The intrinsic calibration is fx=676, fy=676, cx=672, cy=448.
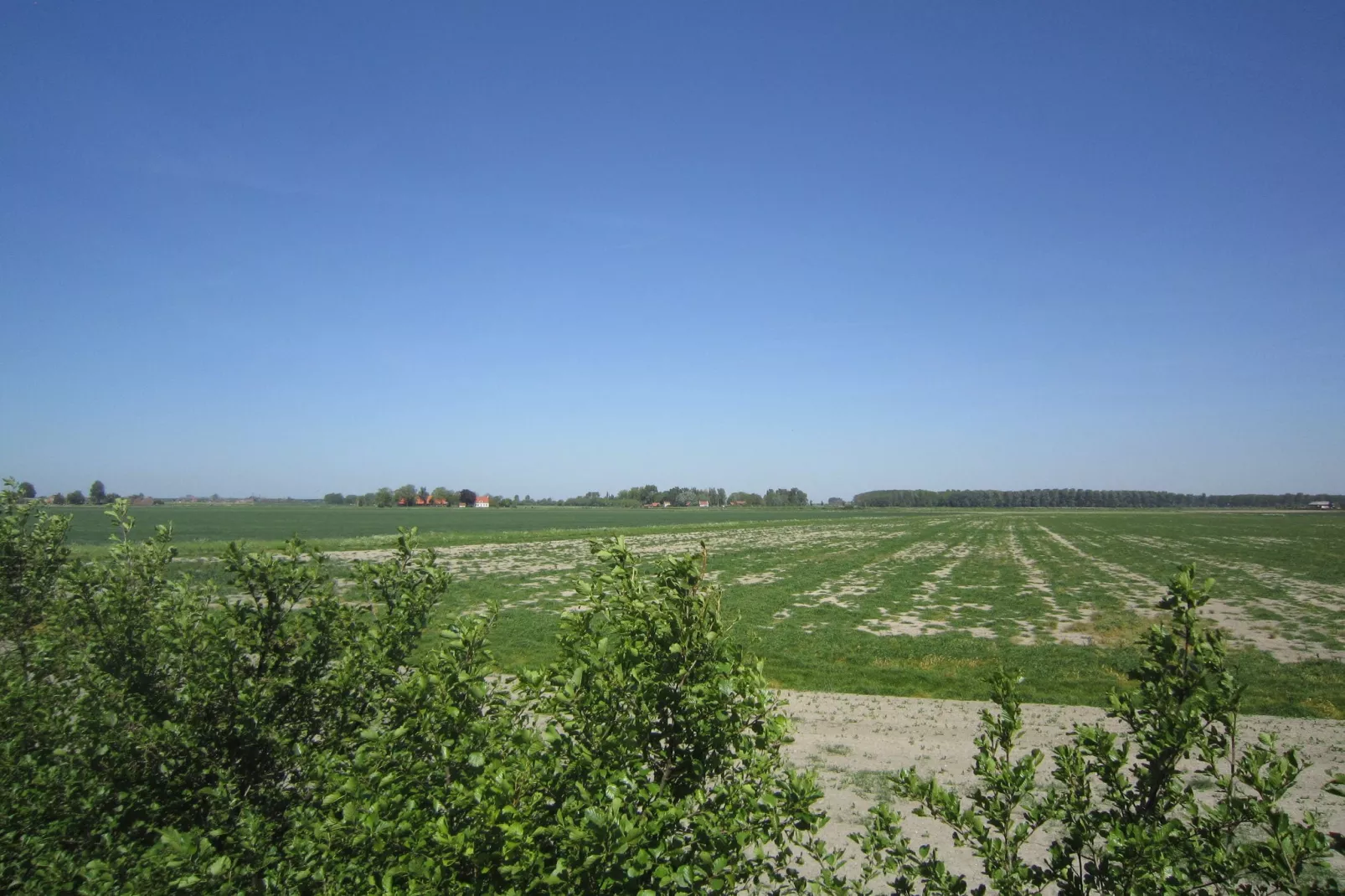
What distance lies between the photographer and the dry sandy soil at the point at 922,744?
9.14m

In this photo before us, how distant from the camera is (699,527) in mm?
102750

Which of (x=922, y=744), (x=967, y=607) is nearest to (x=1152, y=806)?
(x=922, y=744)

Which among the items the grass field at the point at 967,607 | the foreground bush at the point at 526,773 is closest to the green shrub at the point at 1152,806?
the foreground bush at the point at 526,773

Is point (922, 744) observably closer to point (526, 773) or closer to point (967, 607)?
point (526, 773)

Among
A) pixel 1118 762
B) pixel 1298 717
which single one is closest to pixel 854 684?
pixel 1298 717

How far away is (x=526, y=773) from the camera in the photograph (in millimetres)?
3000

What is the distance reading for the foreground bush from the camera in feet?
9.27

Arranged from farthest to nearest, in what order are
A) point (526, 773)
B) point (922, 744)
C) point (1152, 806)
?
point (922, 744) < point (1152, 806) < point (526, 773)

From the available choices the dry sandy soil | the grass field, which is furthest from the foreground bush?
the dry sandy soil

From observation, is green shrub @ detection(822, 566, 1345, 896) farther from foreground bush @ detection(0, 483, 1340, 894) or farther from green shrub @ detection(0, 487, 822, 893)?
green shrub @ detection(0, 487, 822, 893)

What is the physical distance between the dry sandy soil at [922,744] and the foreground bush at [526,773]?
611 cm

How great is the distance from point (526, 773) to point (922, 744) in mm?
11103

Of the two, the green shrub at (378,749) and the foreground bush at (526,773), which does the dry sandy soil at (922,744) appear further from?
the green shrub at (378,749)

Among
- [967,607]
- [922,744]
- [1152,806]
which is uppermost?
[1152,806]
